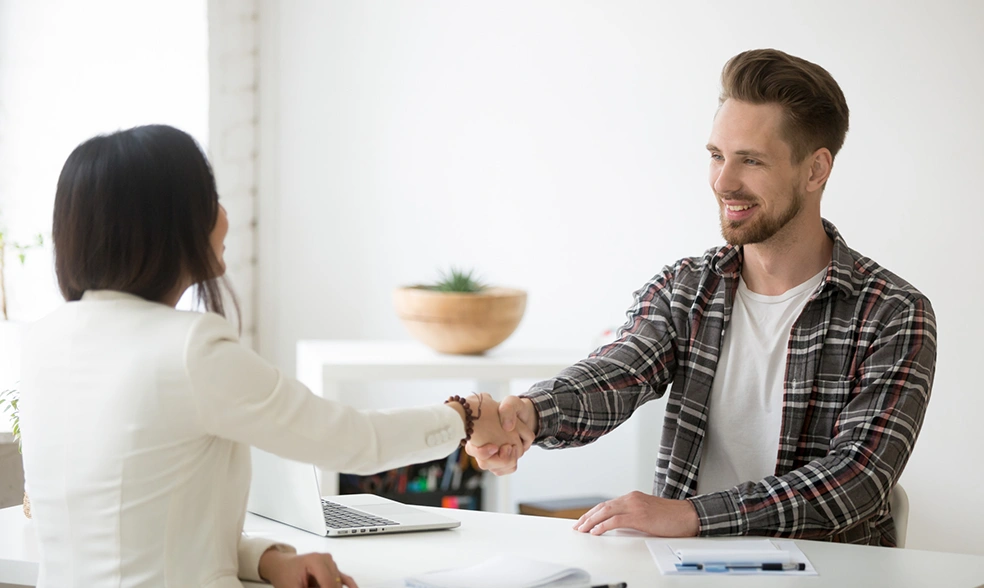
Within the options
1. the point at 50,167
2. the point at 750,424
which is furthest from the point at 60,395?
the point at 50,167

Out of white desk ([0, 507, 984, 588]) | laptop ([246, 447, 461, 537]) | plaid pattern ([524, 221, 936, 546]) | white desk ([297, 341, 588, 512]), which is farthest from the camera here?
white desk ([297, 341, 588, 512])

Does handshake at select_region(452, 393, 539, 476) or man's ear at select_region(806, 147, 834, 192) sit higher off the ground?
man's ear at select_region(806, 147, 834, 192)

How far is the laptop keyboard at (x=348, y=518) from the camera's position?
1.58 m

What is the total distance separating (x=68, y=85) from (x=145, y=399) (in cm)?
271

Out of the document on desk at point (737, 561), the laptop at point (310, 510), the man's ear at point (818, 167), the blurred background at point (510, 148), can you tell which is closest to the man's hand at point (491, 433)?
the laptop at point (310, 510)

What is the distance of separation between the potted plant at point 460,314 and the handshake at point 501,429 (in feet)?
3.91

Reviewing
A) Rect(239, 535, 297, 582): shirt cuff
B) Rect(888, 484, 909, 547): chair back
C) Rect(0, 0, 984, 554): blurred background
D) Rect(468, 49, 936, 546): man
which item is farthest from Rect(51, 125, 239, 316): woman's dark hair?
Rect(0, 0, 984, 554): blurred background

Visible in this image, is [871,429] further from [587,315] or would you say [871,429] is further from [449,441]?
[587,315]

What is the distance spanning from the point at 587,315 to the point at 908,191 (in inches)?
44.9

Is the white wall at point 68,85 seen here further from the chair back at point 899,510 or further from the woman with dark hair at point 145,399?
the chair back at point 899,510

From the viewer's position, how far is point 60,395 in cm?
117

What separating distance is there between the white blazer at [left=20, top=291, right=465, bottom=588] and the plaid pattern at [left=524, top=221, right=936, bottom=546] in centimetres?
76

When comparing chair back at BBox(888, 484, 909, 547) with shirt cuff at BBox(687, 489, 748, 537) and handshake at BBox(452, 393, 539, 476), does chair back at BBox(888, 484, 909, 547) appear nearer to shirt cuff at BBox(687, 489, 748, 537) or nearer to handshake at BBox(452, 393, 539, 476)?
shirt cuff at BBox(687, 489, 748, 537)

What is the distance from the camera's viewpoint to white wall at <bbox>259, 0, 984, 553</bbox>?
316cm
